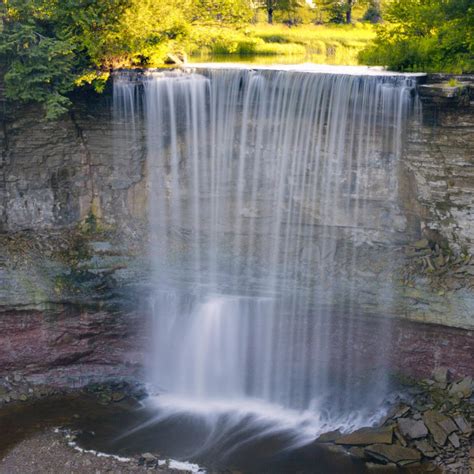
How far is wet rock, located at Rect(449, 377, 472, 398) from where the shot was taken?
21453 mm

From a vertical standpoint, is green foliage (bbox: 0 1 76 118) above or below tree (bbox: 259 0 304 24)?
below

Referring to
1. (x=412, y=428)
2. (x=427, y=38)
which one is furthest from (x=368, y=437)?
(x=427, y=38)

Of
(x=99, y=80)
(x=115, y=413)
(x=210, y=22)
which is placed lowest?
(x=115, y=413)

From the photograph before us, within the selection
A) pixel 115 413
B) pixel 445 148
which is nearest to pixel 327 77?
pixel 445 148

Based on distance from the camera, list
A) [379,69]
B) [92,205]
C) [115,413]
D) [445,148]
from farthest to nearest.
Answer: [379,69], [92,205], [115,413], [445,148]

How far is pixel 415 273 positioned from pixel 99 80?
11410 millimetres

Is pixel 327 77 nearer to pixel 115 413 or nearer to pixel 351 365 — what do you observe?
pixel 351 365

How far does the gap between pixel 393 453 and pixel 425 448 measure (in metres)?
0.96

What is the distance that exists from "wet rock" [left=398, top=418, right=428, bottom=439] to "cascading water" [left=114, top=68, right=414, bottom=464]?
1591 millimetres

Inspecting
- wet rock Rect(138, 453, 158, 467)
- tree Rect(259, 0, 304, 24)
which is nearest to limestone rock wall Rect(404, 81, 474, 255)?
wet rock Rect(138, 453, 158, 467)

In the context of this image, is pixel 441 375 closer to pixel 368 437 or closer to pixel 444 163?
pixel 368 437

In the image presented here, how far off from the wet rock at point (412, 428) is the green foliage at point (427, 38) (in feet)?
35.2

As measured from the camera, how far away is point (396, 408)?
71.4 feet

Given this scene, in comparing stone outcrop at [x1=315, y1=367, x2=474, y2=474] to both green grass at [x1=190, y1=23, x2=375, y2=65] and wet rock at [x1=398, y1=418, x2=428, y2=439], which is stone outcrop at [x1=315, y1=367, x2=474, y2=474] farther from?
green grass at [x1=190, y1=23, x2=375, y2=65]
